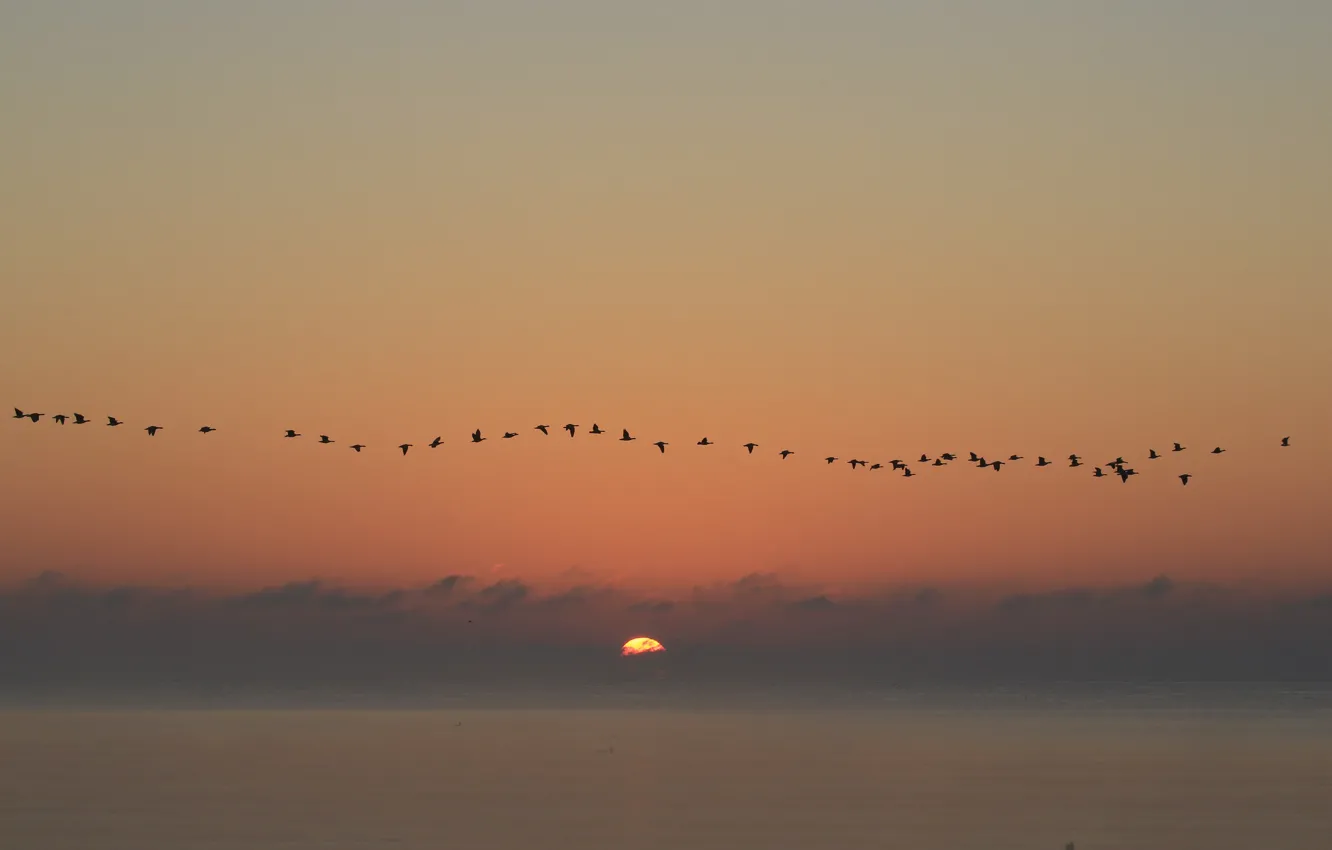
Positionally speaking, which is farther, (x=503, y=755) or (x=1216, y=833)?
(x=503, y=755)

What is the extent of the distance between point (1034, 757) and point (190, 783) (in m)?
87.5

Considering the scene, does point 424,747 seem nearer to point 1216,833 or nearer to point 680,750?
point 680,750

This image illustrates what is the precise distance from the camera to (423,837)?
318ft

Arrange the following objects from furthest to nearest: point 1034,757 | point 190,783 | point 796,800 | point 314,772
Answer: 1. point 1034,757
2. point 314,772
3. point 190,783
4. point 796,800

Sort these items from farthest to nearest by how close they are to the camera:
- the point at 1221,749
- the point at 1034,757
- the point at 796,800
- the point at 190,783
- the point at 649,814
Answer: the point at 1221,749 → the point at 1034,757 → the point at 190,783 → the point at 796,800 → the point at 649,814

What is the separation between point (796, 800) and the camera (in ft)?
394

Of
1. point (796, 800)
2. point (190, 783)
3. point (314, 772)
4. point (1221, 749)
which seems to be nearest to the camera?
point (796, 800)

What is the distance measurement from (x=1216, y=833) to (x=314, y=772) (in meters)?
83.3

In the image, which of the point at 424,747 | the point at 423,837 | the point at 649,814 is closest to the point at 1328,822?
the point at 649,814

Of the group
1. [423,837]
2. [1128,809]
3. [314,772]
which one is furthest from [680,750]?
[423,837]

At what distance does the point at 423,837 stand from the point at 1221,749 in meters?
119

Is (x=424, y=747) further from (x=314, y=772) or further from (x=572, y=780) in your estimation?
(x=572, y=780)

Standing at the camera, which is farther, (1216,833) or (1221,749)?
(1221,749)

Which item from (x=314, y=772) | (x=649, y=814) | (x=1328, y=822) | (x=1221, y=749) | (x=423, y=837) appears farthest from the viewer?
(x=1221, y=749)
